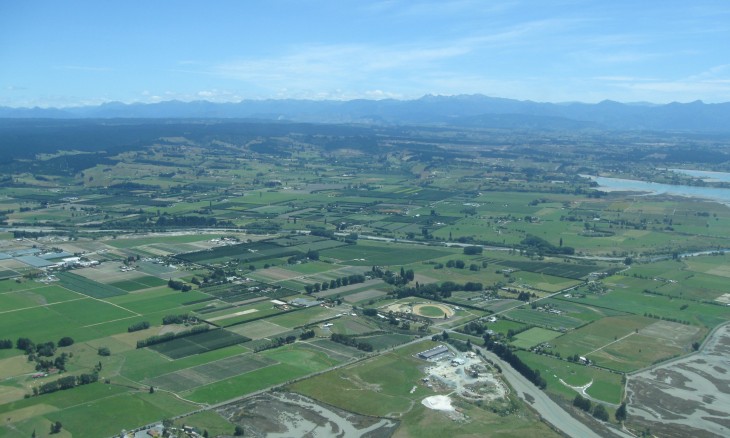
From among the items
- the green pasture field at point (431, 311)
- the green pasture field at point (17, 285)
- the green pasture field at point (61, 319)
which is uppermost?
the green pasture field at point (17, 285)

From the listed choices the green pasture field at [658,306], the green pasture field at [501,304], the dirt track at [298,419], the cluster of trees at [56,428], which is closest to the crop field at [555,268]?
the green pasture field at [658,306]

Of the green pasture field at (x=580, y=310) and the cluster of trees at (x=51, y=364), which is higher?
the cluster of trees at (x=51, y=364)

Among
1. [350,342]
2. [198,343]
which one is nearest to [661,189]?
[350,342]

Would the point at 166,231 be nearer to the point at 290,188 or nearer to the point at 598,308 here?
the point at 290,188

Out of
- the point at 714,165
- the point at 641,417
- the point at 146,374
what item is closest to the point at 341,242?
the point at 146,374

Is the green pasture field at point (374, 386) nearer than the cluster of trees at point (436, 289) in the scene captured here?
Yes

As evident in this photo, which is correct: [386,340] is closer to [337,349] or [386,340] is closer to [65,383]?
[337,349]

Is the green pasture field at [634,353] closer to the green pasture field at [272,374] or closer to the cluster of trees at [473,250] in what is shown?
the green pasture field at [272,374]

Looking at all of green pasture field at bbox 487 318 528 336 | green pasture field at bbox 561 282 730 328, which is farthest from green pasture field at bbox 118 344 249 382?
green pasture field at bbox 561 282 730 328
